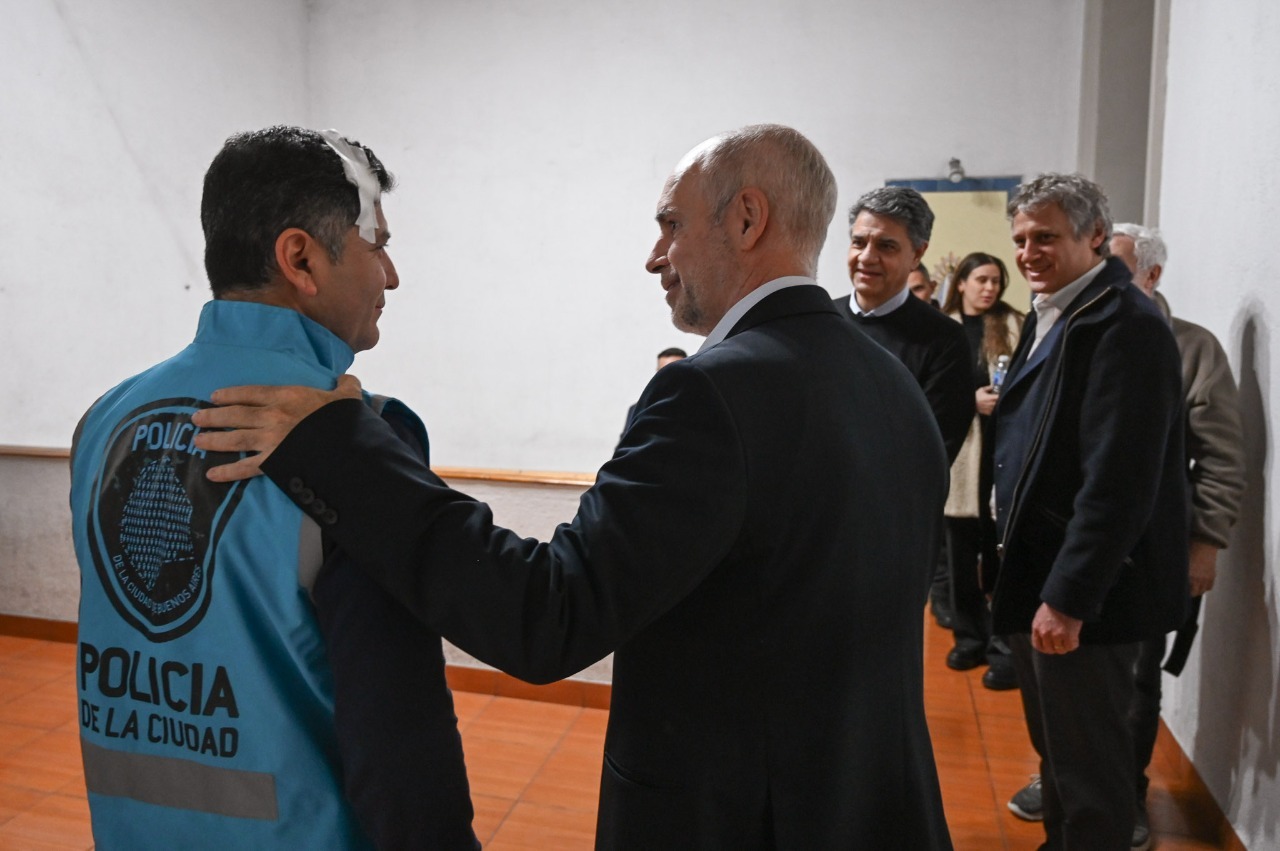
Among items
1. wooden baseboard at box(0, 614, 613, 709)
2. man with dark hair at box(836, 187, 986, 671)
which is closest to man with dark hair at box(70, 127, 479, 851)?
man with dark hair at box(836, 187, 986, 671)

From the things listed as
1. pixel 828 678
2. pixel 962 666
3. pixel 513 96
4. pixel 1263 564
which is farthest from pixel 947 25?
pixel 828 678

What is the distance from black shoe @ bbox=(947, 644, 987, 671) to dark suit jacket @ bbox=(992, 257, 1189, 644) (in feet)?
5.84

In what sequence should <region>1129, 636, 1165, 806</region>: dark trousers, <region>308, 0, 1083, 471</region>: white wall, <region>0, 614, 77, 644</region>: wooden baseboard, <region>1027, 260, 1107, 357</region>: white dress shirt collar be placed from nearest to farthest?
<region>1027, 260, 1107, 357</region>: white dress shirt collar
<region>1129, 636, 1165, 806</region>: dark trousers
<region>0, 614, 77, 644</region>: wooden baseboard
<region>308, 0, 1083, 471</region>: white wall

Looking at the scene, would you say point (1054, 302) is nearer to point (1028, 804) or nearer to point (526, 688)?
point (1028, 804)

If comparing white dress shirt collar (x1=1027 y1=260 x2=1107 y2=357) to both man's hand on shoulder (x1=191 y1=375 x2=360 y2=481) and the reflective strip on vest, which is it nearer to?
man's hand on shoulder (x1=191 y1=375 x2=360 y2=481)

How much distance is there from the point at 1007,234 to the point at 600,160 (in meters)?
2.49

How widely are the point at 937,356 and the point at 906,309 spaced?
0.17m

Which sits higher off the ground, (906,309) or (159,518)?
A: (906,309)

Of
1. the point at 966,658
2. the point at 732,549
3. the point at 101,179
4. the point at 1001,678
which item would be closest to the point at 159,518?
the point at 732,549

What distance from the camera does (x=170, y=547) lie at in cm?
95

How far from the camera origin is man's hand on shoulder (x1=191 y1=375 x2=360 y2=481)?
91 cm

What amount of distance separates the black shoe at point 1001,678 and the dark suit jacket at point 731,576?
2.61m

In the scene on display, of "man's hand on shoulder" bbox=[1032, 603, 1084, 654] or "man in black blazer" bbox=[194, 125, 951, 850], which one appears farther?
"man's hand on shoulder" bbox=[1032, 603, 1084, 654]

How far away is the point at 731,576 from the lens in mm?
1020
